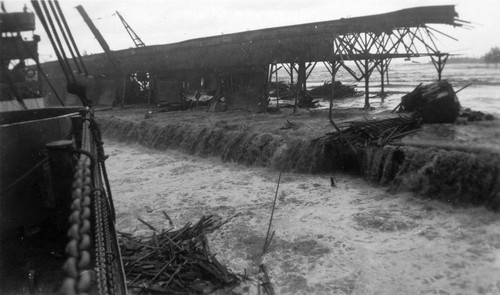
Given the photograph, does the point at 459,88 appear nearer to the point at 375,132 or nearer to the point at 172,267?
the point at 375,132

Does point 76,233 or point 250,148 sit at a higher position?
point 76,233

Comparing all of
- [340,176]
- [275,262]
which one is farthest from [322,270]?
[340,176]

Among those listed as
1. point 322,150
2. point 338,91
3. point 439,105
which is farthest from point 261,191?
point 338,91

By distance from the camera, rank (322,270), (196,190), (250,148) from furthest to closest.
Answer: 1. (250,148)
2. (196,190)
3. (322,270)

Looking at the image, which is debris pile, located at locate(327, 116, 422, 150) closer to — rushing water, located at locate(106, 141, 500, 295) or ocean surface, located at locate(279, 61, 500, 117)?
rushing water, located at locate(106, 141, 500, 295)

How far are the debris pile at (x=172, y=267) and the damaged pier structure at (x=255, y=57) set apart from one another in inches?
420

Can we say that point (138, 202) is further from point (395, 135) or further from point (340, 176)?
point (395, 135)

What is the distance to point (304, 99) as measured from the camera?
66.7ft

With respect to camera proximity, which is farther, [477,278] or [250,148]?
[250,148]

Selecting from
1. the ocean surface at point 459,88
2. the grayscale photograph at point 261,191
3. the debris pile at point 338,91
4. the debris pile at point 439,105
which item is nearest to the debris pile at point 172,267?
the grayscale photograph at point 261,191

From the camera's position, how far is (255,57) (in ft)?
61.4

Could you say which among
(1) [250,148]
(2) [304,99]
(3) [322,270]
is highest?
(2) [304,99]

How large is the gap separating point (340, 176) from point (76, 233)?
9.96 m

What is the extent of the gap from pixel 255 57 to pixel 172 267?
1474 centimetres
